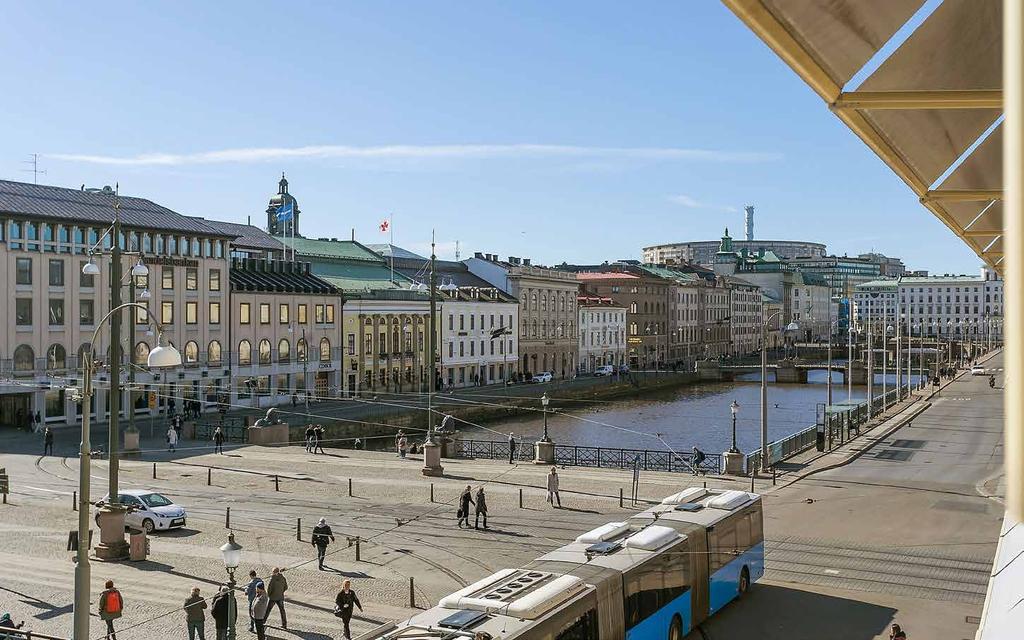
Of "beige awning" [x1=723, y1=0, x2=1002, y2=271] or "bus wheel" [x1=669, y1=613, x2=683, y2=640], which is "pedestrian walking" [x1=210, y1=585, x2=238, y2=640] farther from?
"beige awning" [x1=723, y1=0, x2=1002, y2=271]

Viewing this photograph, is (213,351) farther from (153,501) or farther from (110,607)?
(110,607)

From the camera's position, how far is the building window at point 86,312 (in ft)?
204

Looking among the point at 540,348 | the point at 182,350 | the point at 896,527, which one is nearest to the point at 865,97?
the point at 896,527

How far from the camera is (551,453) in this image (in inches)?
1850

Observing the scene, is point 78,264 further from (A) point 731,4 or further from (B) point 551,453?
(A) point 731,4

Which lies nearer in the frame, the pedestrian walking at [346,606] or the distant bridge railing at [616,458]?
the pedestrian walking at [346,606]

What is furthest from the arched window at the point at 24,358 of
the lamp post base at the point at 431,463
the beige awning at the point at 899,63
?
the beige awning at the point at 899,63

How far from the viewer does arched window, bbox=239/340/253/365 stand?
241ft

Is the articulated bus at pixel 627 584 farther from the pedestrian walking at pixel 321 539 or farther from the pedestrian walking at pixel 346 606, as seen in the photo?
the pedestrian walking at pixel 321 539

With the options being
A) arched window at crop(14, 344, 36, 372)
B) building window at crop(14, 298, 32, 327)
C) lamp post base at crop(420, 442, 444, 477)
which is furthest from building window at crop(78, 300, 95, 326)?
lamp post base at crop(420, 442, 444, 477)

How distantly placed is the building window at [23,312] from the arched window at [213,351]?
14.1 m

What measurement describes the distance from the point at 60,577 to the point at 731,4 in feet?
82.9

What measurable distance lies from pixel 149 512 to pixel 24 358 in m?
33.9

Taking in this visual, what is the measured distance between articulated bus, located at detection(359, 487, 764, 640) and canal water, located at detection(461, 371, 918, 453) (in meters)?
28.0
